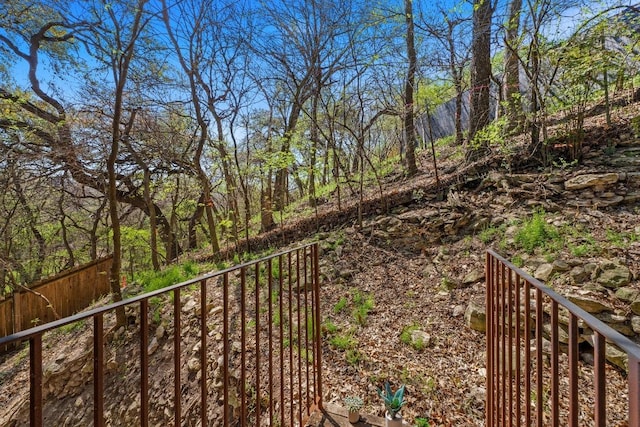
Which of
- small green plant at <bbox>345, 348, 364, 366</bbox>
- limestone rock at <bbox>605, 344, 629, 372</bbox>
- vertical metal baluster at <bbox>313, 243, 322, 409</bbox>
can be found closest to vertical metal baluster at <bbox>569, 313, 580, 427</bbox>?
vertical metal baluster at <bbox>313, 243, 322, 409</bbox>

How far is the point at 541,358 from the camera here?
33.1 inches

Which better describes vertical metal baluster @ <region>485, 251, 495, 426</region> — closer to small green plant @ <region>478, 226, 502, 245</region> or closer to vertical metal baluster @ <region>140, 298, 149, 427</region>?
vertical metal baluster @ <region>140, 298, 149, 427</region>

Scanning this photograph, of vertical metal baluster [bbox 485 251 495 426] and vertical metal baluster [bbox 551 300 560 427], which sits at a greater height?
vertical metal baluster [bbox 551 300 560 427]

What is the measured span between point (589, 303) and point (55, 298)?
23.9ft

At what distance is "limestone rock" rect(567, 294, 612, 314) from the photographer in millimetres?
2139

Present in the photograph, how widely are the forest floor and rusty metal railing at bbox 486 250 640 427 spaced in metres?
0.36

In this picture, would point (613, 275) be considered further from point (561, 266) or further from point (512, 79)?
point (512, 79)

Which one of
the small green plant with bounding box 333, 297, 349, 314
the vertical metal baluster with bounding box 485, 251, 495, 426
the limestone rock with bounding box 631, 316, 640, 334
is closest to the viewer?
the vertical metal baluster with bounding box 485, 251, 495, 426

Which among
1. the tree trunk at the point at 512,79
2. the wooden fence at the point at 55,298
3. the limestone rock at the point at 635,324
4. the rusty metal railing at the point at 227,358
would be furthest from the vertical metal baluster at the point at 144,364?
the tree trunk at the point at 512,79

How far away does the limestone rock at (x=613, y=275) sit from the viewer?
2232 mm

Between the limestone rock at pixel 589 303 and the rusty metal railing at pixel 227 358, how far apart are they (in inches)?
80.3

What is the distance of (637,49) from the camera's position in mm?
3516

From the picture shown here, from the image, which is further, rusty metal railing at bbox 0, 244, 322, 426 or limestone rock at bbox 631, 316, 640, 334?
limestone rock at bbox 631, 316, 640, 334

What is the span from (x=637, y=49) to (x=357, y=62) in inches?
140
